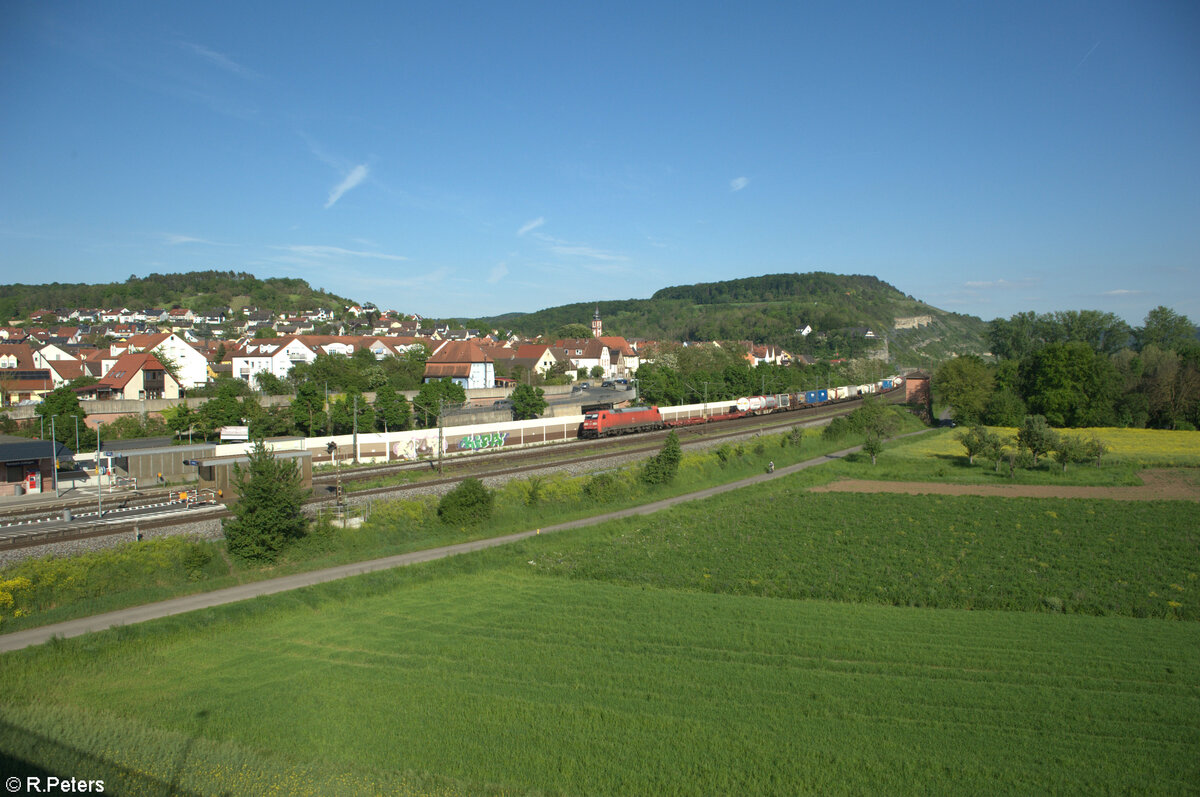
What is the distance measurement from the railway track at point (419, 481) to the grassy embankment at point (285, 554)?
3872 mm

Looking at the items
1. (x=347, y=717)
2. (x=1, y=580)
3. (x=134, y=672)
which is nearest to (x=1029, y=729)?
(x=347, y=717)

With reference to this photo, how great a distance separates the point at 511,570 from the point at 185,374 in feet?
225

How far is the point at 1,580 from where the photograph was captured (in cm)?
1745

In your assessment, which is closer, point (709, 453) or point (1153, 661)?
point (1153, 661)

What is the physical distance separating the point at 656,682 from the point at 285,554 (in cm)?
1429

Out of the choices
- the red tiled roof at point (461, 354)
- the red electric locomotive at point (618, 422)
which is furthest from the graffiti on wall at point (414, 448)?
the red tiled roof at point (461, 354)

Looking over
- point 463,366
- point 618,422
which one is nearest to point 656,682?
point 618,422

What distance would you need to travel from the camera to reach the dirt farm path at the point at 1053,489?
33.4 metres

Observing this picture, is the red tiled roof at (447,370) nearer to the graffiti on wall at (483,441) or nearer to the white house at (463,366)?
the white house at (463,366)

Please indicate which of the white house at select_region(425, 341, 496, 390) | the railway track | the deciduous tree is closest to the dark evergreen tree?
the railway track

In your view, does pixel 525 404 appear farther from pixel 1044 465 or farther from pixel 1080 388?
pixel 1080 388

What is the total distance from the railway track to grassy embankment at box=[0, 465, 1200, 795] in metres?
10.3

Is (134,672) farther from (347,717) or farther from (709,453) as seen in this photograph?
(709,453)

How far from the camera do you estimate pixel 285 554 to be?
22.3 meters
